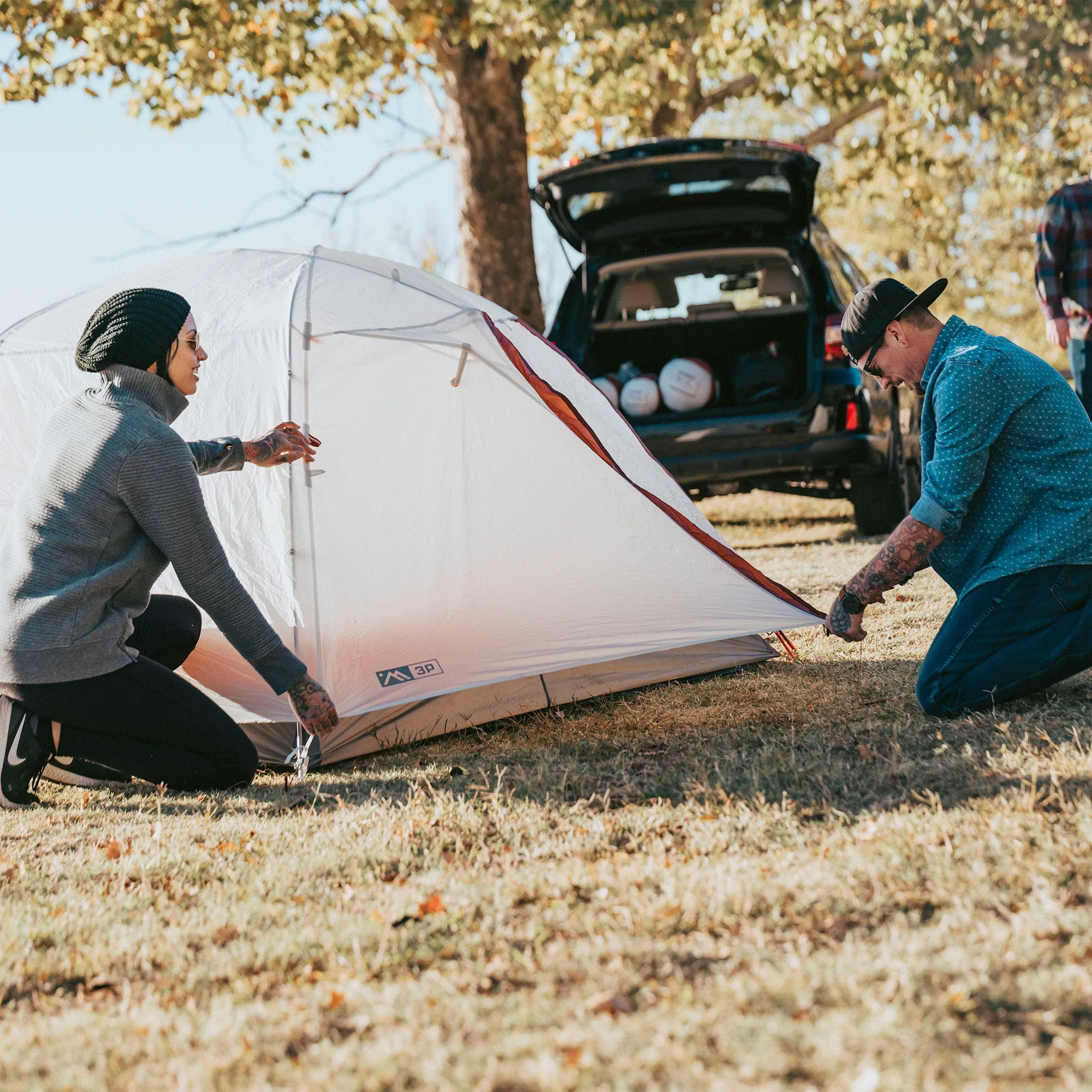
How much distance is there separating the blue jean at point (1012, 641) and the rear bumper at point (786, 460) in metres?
3.17

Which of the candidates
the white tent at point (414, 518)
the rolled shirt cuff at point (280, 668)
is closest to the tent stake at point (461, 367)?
the white tent at point (414, 518)

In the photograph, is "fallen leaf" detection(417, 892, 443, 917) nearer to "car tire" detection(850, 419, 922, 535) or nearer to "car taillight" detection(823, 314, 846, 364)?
"car taillight" detection(823, 314, 846, 364)

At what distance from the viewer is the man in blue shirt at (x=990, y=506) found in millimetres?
3469

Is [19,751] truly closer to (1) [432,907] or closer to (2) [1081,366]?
(1) [432,907]

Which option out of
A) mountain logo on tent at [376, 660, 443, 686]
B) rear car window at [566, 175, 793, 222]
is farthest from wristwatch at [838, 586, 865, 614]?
rear car window at [566, 175, 793, 222]

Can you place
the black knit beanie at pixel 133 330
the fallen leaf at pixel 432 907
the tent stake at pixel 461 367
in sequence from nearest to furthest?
the fallen leaf at pixel 432 907
the black knit beanie at pixel 133 330
the tent stake at pixel 461 367

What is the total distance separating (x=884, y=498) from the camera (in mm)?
7410

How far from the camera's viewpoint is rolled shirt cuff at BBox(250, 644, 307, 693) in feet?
11.2

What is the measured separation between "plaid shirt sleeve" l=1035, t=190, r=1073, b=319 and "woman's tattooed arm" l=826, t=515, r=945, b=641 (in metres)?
2.85

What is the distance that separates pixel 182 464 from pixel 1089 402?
4.43 m

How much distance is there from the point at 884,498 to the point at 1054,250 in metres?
2.01

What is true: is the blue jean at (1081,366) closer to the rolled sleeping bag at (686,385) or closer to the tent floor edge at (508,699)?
the rolled sleeping bag at (686,385)

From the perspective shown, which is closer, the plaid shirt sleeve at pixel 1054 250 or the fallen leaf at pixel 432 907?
the fallen leaf at pixel 432 907

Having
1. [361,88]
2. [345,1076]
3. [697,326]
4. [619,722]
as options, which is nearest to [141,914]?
[345,1076]
